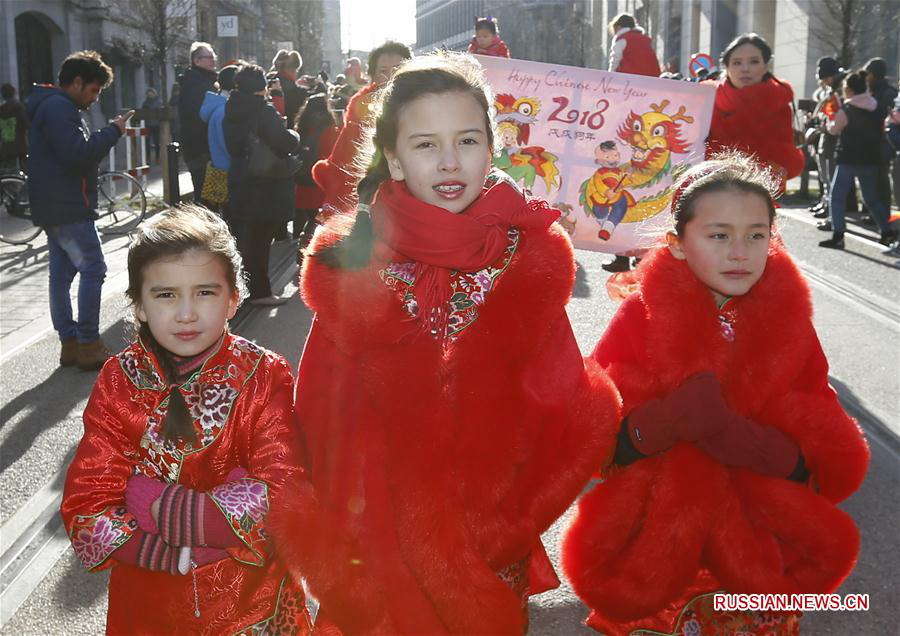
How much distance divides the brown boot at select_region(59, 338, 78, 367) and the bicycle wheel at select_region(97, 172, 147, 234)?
22.8 feet

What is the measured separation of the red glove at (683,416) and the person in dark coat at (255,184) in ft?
19.8

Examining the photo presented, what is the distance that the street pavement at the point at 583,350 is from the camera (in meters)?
3.38

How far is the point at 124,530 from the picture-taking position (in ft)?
7.16

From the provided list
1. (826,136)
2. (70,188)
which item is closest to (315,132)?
(70,188)

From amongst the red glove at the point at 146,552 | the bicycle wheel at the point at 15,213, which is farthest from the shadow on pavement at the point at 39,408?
the bicycle wheel at the point at 15,213

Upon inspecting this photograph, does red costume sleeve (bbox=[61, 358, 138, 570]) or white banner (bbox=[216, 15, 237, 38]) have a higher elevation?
white banner (bbox=[216, 15, 237, 38])

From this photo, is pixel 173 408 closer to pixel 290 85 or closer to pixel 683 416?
pixel 683 416

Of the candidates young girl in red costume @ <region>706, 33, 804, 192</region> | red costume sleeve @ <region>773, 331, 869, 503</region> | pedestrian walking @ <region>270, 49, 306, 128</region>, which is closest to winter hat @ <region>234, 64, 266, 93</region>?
young girl in red costume @ <region>706, 33, 804, 192</region>

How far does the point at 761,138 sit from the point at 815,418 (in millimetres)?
3783

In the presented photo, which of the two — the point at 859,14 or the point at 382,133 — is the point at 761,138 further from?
the point at 859,14

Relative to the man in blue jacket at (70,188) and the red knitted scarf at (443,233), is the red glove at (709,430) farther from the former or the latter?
the man in blue jacket at (70,188)

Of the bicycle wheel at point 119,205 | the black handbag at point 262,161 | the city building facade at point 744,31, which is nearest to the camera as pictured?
Result: the black handbag at point 262,161

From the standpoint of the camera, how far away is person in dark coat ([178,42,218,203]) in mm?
10750

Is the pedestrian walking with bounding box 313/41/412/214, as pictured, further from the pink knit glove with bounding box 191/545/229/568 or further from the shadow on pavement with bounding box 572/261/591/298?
the pink knit glove with bounding box 191/545/229/568
